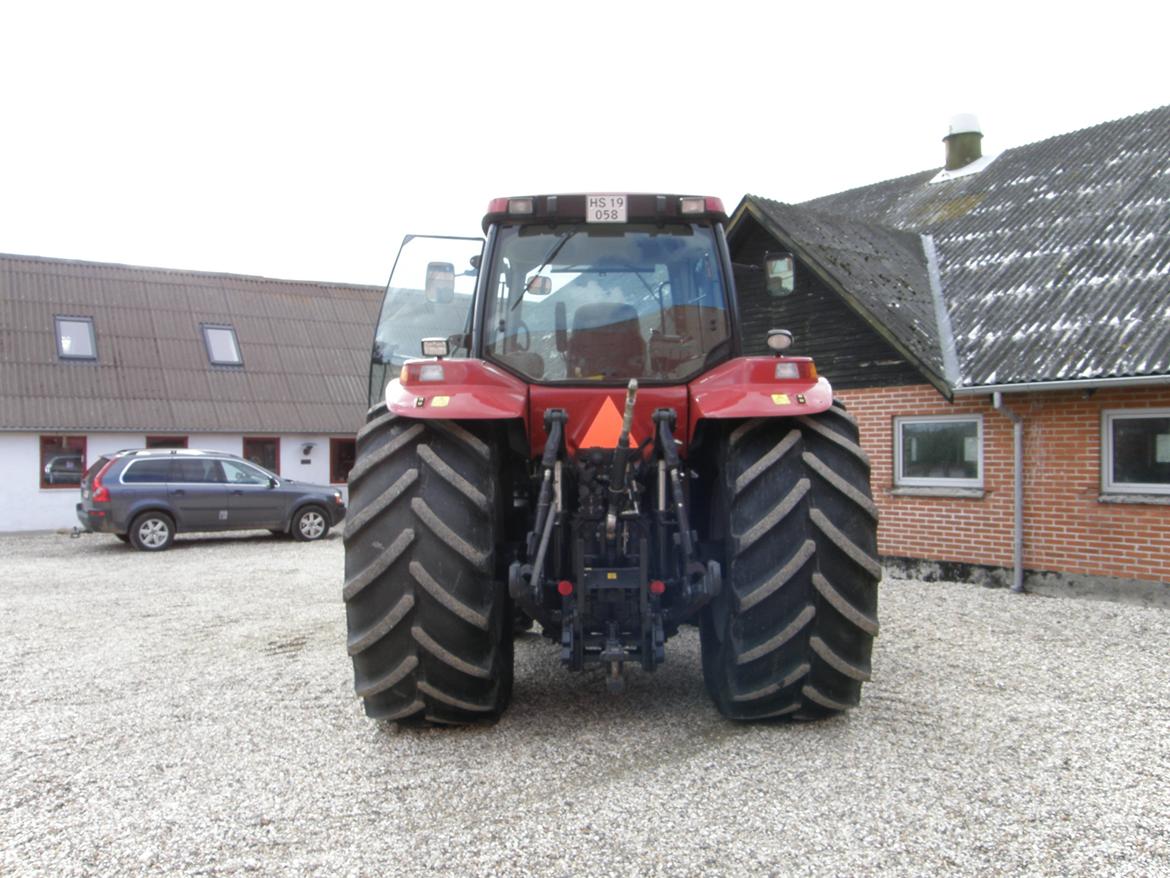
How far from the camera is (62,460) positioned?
1859 cm

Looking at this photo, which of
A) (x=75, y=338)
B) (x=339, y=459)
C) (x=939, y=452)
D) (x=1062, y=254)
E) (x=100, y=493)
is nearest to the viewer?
(x=939, y=452)

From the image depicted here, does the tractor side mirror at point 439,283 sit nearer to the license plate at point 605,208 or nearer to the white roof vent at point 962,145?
the license plate at point 605,208

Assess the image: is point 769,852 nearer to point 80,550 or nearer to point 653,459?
point 653,459

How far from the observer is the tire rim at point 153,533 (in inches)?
578

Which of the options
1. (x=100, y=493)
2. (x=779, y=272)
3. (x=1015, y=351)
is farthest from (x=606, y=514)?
(x=100, y=493)

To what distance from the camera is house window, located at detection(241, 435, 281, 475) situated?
2059 cm

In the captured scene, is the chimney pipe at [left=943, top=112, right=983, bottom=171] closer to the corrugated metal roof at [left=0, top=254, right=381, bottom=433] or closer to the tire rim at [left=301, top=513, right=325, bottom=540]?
the tire rim at [left=301, top=513, right=325, bottom=540]

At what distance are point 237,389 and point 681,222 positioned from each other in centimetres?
Answer: 1798

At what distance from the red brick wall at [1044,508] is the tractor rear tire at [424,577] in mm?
6874

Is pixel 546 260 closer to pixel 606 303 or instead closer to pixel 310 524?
pixel 606 303

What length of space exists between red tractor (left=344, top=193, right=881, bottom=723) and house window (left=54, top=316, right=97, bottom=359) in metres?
17.9

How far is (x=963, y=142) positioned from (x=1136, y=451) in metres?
8.24

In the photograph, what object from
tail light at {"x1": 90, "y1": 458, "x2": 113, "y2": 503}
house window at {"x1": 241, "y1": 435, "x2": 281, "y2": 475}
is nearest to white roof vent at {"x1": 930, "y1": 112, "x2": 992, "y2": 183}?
tail light at {"x1": 90, "y1": 458, "x2": 113, "y2": 503}

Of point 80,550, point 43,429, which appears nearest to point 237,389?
point 43,429
